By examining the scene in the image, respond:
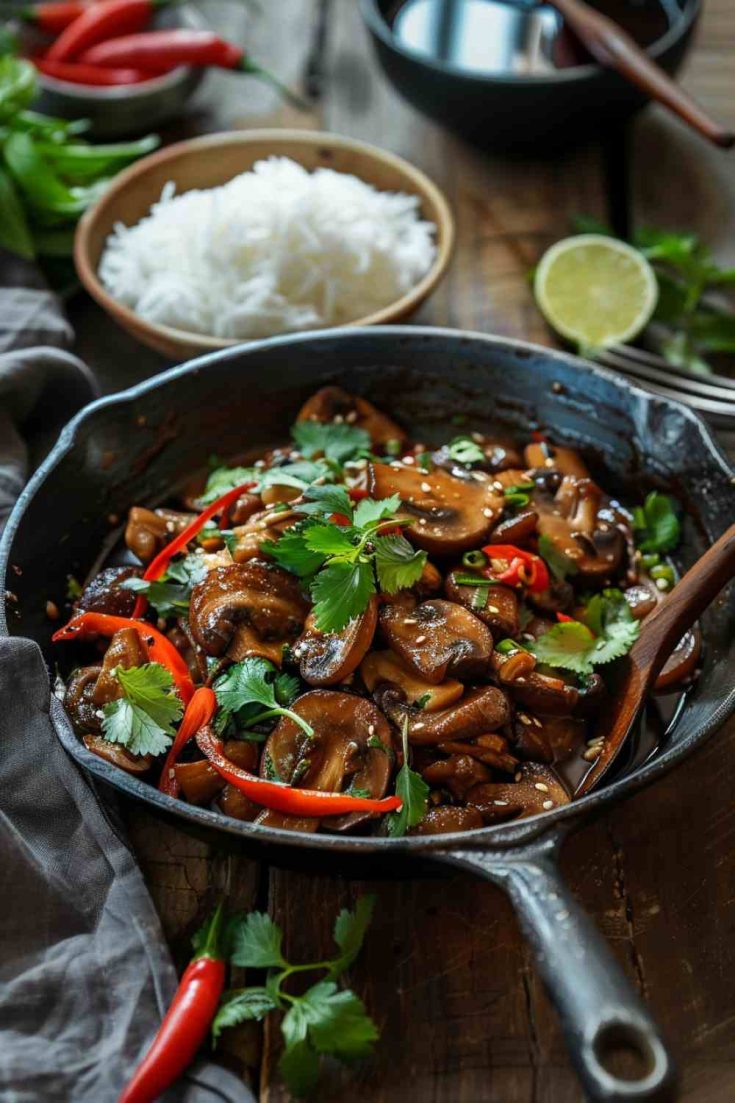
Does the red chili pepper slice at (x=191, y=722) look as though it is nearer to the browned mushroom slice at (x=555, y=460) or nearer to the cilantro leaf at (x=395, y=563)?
the cilantro leaf at (x=395, y=563)

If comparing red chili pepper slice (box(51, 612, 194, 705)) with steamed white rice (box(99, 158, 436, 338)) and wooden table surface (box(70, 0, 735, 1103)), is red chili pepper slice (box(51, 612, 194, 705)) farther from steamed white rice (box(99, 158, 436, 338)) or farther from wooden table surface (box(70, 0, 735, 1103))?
steamed white rice (box(99, 158, 436, 338))

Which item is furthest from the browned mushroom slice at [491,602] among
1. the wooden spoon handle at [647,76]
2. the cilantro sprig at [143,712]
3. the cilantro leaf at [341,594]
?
the wooden spoon handle at [647,76]

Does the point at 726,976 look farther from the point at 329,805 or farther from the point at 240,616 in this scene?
the point at 240,616

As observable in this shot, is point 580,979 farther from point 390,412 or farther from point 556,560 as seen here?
point 390,412

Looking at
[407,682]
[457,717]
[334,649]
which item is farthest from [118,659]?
[457,717]

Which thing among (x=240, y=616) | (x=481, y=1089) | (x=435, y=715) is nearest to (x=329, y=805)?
(x=435, y=715)
